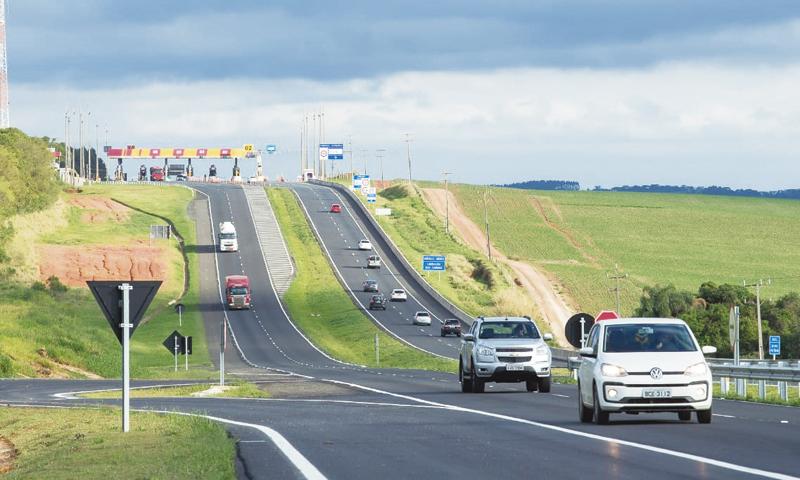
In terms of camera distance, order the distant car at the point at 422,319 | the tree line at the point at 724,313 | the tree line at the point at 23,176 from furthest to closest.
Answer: the tree line at the point at 23,176 → the tree line at the point at 724,313 → the distant car at the point at 422,319

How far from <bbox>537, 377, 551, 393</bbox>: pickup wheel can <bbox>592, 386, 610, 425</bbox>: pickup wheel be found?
1436cm

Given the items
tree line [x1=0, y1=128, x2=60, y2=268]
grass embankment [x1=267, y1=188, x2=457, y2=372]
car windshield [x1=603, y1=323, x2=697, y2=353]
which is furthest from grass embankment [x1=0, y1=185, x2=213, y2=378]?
car windshield [x1=603, y1=323, x2=697, y2=353]

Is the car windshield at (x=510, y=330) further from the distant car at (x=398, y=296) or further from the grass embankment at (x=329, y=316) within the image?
the distant car at (x=398, y=296)

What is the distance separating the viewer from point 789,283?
503 feet

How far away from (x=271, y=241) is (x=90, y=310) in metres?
43.0

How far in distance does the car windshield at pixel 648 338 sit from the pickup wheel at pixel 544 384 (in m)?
13.9

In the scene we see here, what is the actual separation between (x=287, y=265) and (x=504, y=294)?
21.0 m

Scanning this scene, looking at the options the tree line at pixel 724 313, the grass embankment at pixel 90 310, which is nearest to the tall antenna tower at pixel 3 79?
the grass embankment at pixel 90 310

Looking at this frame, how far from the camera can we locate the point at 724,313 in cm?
12225

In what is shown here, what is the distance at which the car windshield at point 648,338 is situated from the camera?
25047 mm

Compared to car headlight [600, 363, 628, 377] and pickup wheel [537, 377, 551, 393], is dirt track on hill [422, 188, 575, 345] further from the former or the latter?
car headlight [600, 363, 628, 377]

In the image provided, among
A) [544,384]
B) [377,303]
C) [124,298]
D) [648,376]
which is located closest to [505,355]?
[544,384]

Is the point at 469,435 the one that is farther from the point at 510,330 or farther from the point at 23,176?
the point at 23,176

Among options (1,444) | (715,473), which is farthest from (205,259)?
(715,473)
